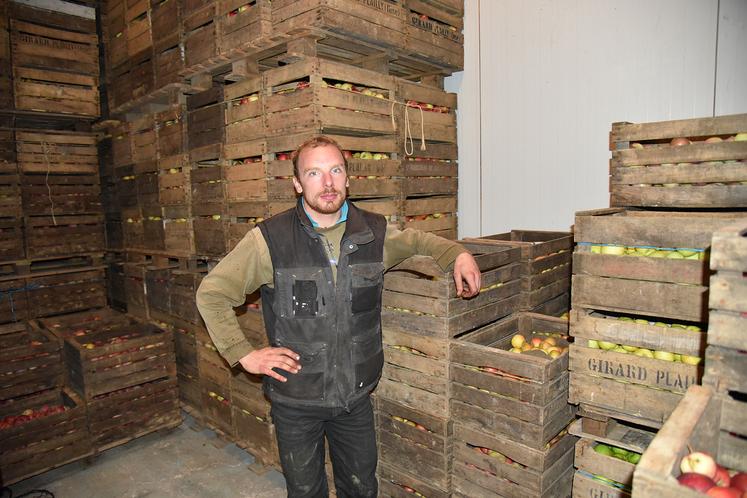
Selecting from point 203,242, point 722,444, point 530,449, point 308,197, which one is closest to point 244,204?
point 203,242

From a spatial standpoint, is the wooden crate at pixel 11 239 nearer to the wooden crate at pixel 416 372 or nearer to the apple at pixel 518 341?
the wooden crate at pixel 416 372

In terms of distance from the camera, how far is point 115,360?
5.50m

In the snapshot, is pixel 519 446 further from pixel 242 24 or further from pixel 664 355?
pixel 242 24

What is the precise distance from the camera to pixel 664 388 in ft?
9.22

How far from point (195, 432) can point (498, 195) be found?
4.72 m

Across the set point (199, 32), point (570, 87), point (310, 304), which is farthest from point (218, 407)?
point (570, 87)

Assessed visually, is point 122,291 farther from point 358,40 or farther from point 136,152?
point 358,40

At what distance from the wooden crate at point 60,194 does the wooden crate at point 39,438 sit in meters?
3.38

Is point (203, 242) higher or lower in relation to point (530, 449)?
higher

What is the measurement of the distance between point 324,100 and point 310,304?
209 centimetres

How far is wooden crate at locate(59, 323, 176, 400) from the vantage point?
5.34 m

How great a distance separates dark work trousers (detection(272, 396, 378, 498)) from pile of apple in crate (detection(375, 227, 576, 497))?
53 cm

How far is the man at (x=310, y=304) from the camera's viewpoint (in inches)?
122

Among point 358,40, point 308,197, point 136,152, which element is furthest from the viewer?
point 136,152
